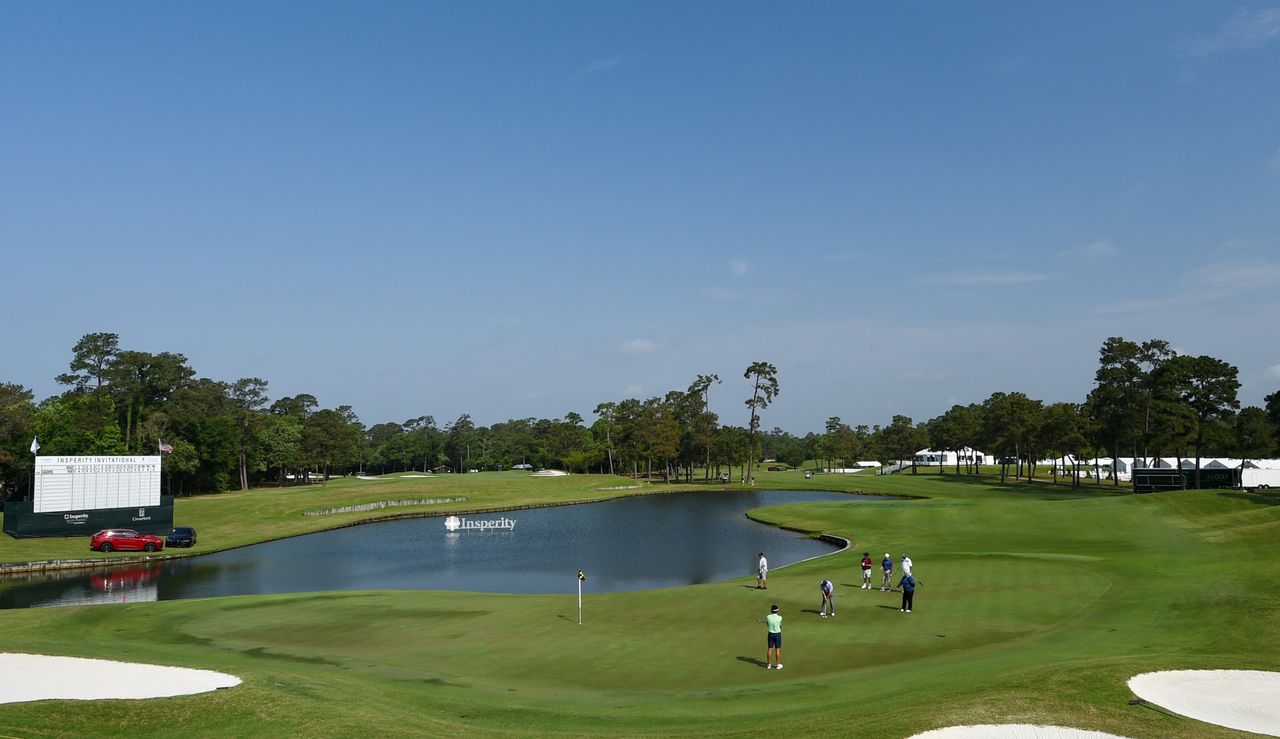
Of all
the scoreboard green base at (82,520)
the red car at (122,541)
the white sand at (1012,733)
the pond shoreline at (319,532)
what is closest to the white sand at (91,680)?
the white sand at (1012,733)

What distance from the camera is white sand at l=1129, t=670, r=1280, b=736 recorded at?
54.9 feet

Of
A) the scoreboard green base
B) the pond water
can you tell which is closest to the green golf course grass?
the pond water

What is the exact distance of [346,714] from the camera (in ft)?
59.6

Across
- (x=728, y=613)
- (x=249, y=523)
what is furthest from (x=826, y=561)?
(x=249, y=523)

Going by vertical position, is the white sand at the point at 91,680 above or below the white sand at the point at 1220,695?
below

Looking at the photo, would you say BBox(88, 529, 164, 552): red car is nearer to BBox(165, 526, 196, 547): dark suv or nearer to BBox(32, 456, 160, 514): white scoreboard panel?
BBox(165, 526, 196, 547): dark suv

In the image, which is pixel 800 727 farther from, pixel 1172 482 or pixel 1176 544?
pixel 1172 482

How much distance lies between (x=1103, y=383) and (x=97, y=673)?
124m

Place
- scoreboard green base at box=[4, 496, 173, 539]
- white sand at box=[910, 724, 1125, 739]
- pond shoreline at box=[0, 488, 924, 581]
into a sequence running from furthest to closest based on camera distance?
1. scoreboard green base at box=[4, 496, 173, 539]
2. pond shoreline at box=[0, 488, 924, 581]
3. white sand at box=[910, 724, 1125, 739]

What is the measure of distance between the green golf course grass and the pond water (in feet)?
29.4

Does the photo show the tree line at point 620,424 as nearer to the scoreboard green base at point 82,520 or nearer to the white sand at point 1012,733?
the scoreboard green base at point 82,520

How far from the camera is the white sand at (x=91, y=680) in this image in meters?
19.6

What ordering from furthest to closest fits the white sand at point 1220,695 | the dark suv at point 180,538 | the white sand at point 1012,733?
the dark suv at point 180,538, the white sand at point 1220,695, the white sand at point 1012,733

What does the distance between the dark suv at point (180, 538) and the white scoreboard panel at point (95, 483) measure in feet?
15.8
